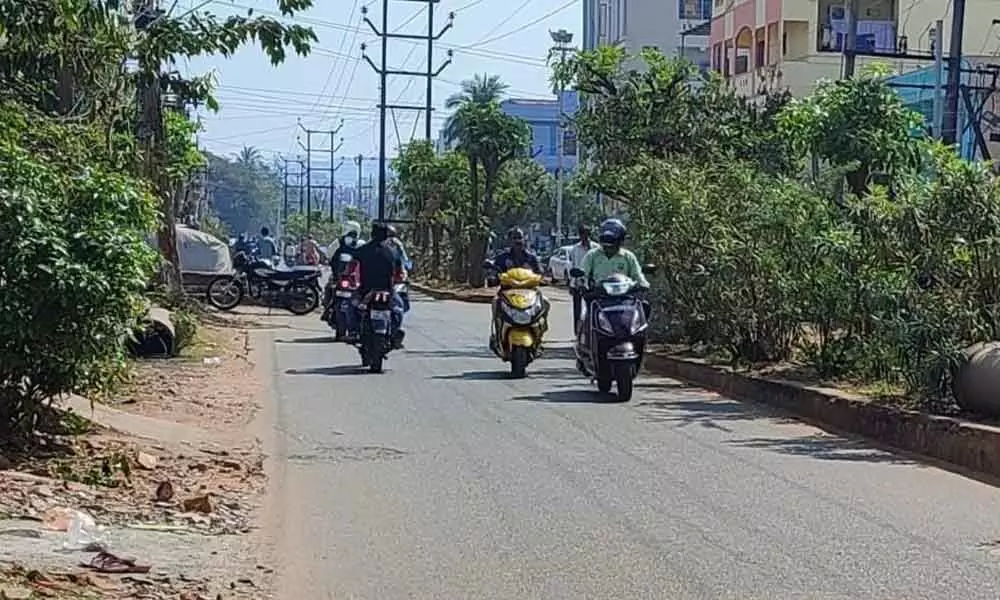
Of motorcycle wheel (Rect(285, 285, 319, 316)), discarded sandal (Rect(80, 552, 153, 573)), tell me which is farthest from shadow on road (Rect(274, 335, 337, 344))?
discarded sandal (Rect(80, 552, 153, 573))

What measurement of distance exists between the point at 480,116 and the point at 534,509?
36746 mm

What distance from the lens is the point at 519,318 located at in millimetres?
17500

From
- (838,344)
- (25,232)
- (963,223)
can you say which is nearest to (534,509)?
(25,232)

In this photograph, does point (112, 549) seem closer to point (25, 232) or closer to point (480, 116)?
point (25, 232)

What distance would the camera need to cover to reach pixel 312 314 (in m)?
33.1

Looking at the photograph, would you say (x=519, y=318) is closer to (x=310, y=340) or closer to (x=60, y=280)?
(x=310, y=340)

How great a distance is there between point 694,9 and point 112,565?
7762cm

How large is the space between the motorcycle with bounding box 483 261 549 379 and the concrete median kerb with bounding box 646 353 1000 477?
193 centimetres

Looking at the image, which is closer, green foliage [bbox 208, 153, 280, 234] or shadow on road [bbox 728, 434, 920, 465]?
shadow on road [bbox 728, 434, 920, 465]

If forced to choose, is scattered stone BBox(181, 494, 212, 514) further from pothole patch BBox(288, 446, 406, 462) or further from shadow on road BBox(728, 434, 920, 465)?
shadow on road BBox(728, 434, 920, 465)

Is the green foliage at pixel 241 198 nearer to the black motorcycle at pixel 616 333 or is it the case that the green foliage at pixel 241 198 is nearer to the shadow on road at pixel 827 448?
the black motorcycle at pixel 616 333

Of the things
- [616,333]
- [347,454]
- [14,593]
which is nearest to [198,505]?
[347,454]

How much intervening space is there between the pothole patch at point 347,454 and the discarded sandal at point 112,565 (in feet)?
12.9

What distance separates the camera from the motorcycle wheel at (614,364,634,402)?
Answer: 15398mm
